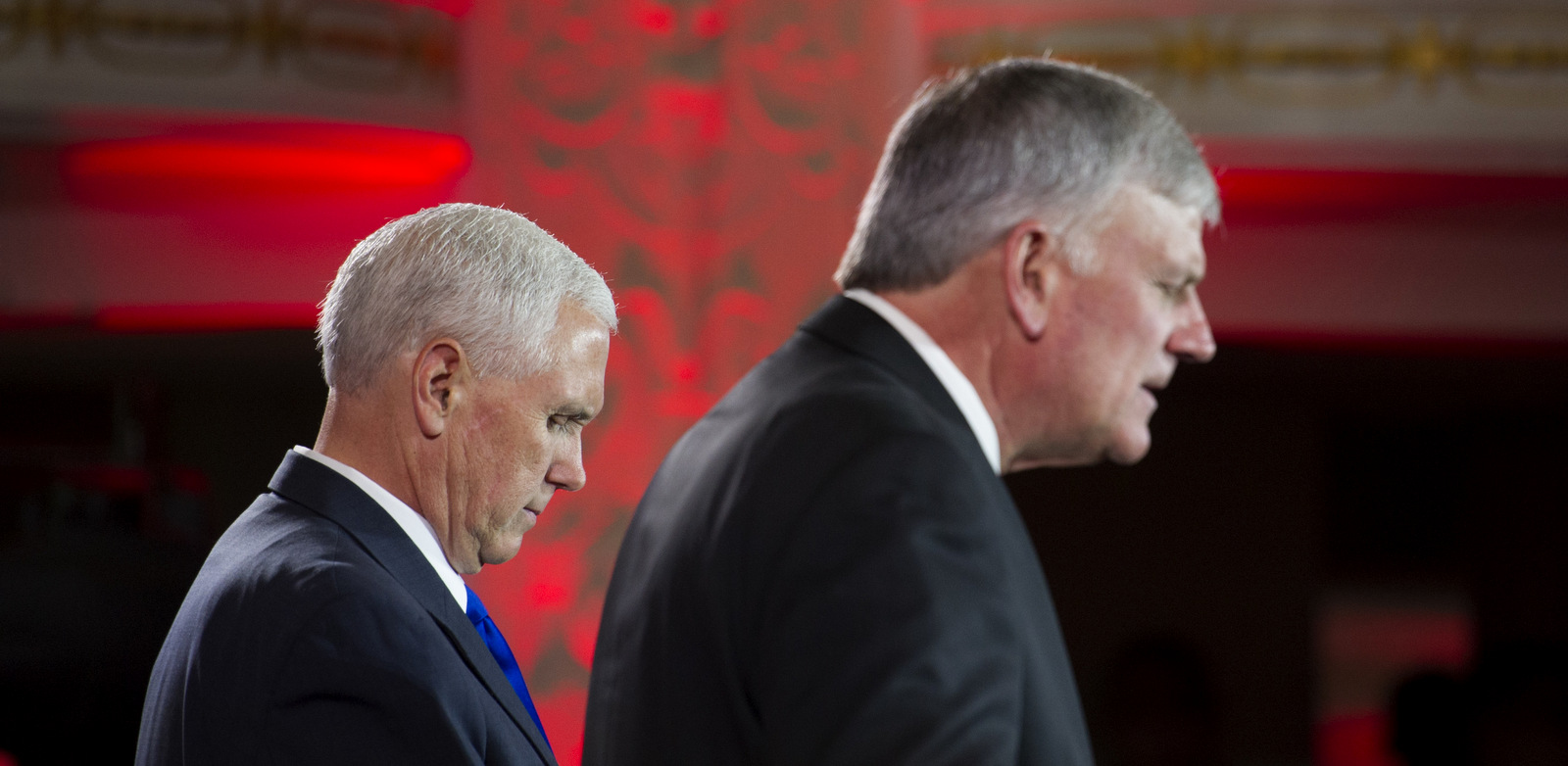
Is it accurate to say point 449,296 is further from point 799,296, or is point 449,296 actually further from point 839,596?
point 799,296

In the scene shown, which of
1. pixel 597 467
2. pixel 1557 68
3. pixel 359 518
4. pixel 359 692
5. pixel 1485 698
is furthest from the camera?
pixel 1485 698

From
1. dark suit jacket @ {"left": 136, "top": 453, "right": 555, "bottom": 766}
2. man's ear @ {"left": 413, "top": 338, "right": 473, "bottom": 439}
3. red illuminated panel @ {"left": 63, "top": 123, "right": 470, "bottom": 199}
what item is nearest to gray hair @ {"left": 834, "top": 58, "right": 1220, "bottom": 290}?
man's ear @ {"left": 413, "top": 338, "right": 473, "bottom": 439}

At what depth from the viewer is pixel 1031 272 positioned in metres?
1.04

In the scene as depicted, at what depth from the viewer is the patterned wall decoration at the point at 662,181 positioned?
312 centimetres

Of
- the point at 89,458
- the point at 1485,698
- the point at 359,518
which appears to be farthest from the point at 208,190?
the point at 1485,698

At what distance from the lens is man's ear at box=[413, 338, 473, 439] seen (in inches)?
39.1

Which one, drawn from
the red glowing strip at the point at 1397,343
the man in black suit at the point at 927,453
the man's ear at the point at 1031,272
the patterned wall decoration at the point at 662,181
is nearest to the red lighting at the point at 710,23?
the patterned wall decoration at the point at 662,181

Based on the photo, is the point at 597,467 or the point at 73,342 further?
the point at 73,342

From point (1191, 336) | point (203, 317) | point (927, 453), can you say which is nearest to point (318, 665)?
point (927, 453)

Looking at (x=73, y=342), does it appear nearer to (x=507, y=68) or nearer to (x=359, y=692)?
(x=507, y=68)

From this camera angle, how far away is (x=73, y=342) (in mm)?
3611

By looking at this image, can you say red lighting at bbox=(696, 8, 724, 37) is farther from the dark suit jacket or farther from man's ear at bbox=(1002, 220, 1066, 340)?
the dark suit jacket

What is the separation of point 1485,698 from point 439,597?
3.73 m

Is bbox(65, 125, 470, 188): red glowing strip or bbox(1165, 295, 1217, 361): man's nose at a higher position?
bbox(1165, 295, 1217, 361): man's nose
